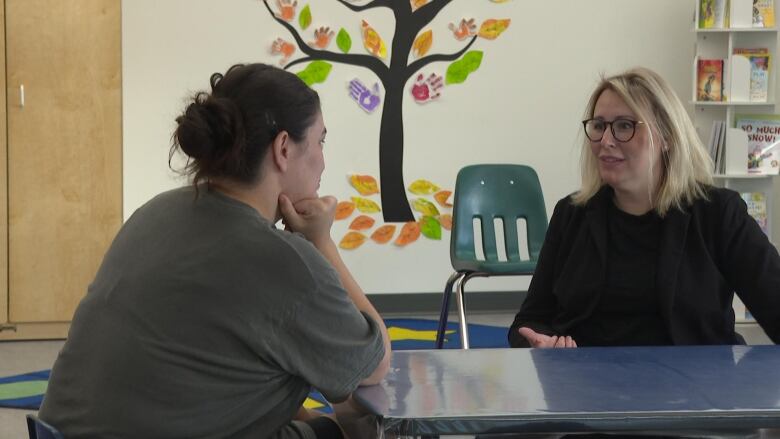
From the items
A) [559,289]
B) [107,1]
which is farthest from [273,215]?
[107,1]

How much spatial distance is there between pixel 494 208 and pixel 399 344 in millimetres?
1363

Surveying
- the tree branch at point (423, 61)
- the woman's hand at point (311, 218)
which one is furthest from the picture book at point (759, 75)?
the woman's hand at point (311, 218)

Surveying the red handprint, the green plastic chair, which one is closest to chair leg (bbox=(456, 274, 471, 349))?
the green plastic chair

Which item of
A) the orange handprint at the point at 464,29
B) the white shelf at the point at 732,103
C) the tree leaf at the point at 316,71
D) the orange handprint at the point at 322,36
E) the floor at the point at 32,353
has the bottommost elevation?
the floor at the point at 32,353

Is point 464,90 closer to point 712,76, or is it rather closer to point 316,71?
point 316,71

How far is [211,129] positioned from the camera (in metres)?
1.61

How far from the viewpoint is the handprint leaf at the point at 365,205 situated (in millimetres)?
5926

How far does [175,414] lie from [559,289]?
102 cm

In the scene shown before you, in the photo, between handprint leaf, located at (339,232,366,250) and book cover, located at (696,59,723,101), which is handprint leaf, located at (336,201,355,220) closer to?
handprint leaf, located at (339,232,366,250)

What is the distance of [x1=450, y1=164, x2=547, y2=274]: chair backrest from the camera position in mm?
3824

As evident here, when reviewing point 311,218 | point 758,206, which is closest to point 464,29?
point 758,206

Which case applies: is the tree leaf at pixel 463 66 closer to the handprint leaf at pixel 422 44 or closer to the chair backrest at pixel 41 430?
the handprint leaf at pixel 422 44

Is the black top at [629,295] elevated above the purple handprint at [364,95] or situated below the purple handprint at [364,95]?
below

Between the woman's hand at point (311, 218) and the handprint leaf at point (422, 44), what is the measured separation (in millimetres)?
4169
